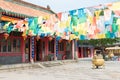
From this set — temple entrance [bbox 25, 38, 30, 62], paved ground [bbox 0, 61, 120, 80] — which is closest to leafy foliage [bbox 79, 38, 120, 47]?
temple entrance [bbox 25, 38, 30, 62]

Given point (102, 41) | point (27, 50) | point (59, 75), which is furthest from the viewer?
point (102, 41)

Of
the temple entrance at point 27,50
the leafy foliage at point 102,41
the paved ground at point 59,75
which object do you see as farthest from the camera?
the leafy foliage at point 102,41

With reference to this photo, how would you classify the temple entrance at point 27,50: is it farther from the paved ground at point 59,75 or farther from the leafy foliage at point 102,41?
the leafy foliage at point 102,41

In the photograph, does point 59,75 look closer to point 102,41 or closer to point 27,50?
point 27,50

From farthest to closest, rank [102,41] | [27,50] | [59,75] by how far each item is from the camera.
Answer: [102,41]
[27,50]
[59,75]

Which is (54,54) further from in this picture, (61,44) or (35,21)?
(35,21)

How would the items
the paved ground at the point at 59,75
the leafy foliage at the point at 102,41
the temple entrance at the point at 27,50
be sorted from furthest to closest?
the leafy foliage at the point at 102,41 → the temple entrance at the point at 27,50 → the paved ground at the point at 59,75

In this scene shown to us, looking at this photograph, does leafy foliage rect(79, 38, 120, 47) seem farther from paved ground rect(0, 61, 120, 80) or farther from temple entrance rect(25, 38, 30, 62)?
paved ground rect(0, 61, 120, 80)

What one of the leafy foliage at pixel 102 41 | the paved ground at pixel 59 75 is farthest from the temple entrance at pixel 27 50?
the leafy foliage at pixel 102 41

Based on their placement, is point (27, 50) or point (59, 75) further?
point (27, 50)

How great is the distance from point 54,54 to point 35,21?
11860 millimetres

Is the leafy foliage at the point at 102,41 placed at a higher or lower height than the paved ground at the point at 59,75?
higher

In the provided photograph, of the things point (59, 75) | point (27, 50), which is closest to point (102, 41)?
point (27, 50)

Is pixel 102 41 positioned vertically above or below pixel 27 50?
above
